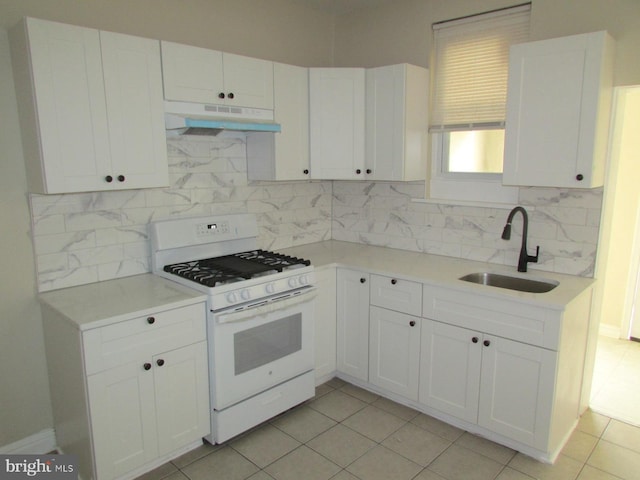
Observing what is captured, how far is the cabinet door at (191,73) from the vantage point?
252cm

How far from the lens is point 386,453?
2.57 metres

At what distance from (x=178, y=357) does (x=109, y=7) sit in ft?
6.39

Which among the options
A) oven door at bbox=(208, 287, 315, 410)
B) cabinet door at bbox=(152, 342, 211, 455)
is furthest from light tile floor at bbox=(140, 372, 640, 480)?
oven door at bbox=(208, 287, 315, 410)

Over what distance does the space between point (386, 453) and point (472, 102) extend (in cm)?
233

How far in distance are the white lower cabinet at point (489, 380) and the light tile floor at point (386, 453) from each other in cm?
16

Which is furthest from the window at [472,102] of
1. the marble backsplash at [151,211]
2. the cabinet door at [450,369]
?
the marble backsplash at [151,211]

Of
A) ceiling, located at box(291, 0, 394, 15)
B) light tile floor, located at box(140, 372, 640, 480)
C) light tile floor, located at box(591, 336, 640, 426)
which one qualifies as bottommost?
light tile floor, located at box(591, 336, 640, 426)

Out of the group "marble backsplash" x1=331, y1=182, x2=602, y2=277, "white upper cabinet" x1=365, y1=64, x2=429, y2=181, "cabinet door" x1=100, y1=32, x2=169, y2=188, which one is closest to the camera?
"cabinet door" x1=100, y1=32, x2=169, y2=188

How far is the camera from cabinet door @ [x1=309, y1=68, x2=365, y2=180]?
3.26m

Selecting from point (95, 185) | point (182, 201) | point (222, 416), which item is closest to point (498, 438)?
point (222, 416)

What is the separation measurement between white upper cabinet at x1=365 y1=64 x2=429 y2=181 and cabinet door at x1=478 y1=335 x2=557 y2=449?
1317 mm

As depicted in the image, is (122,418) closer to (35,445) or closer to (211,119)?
(35,445)

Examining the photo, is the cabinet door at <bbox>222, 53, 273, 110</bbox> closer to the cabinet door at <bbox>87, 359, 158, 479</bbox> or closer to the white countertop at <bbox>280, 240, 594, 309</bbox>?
the white countertop at <bbox>280, 240, 594, 309</bbox>

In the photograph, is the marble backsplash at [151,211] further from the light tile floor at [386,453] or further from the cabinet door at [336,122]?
the light tile floor at [386,453]
